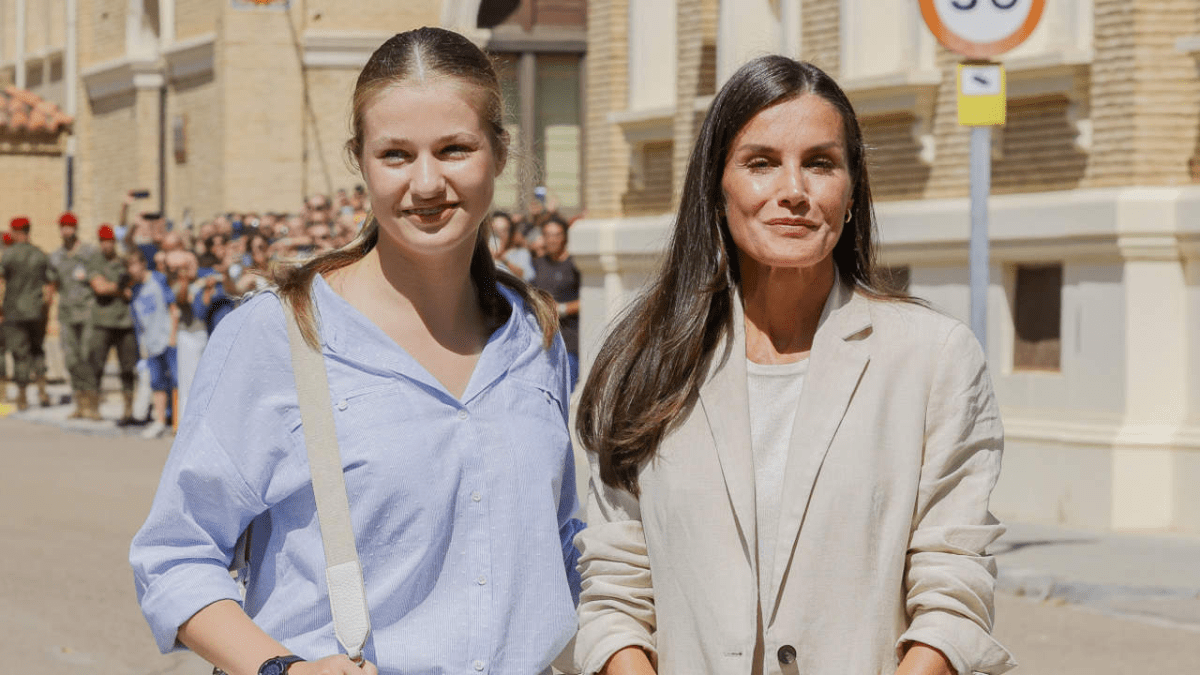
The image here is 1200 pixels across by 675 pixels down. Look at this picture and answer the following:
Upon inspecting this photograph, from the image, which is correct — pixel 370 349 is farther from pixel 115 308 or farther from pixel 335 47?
pixel 335 47

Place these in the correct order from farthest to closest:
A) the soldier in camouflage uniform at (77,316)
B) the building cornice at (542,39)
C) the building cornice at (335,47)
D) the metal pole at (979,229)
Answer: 1. the building cornice at (335,47)
2. the building cornice at (542,39)
3. the soldier in camouflage uniform at (77,316)
4. the metal pole at (979,229)

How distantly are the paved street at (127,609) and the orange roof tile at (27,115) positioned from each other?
19.7 metres

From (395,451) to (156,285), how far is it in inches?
717

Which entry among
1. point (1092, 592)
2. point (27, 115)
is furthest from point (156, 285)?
point (27, 115)

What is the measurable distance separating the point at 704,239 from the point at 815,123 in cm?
26

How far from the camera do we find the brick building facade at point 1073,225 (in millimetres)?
13273

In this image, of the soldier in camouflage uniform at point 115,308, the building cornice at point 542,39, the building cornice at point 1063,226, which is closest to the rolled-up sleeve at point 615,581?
the building cornice at point 1063,226

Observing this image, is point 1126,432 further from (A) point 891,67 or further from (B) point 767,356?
(B) point 767,356

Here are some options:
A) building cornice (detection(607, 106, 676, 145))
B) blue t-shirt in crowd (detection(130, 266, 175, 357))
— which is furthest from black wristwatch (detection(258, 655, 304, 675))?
blue t-shirt in crowd (detection(130, 266, 175, 357))

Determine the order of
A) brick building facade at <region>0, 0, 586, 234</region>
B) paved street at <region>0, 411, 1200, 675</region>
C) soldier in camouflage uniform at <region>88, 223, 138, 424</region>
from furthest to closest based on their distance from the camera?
1. brick building facade at <region>0, 0, 586, 234</region>
2. soldier in camouflage uniform at <region>88, 223, 138, 424</region>
3. paved street at <region>0, 411, 1200, 675</region>

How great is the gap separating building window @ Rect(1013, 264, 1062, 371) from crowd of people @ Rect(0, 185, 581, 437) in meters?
3.65

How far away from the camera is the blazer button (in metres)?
3.06

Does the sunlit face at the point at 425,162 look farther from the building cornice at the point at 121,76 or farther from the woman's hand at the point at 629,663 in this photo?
A: the building cornice at the point at 121,76

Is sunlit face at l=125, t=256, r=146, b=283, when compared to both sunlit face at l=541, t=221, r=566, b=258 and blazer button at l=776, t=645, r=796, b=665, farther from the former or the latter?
blazer button at l=776, t=645, r=796, b=665
